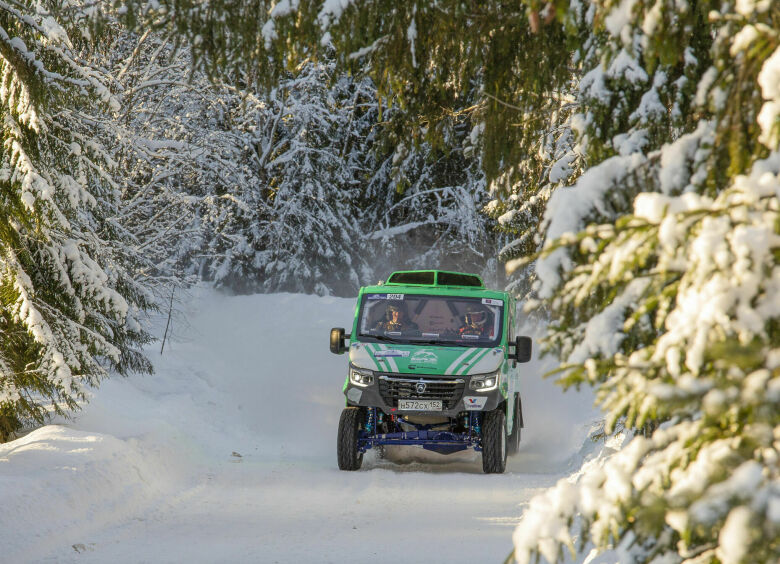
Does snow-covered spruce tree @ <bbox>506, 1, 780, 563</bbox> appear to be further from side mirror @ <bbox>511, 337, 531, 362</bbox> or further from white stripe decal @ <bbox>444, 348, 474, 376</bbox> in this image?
side mirror @ <bbox>511, 337, 531, 362</bbox>

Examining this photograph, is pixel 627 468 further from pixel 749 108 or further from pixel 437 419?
pixel 437 419

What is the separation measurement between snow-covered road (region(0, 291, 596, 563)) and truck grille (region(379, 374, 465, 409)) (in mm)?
896

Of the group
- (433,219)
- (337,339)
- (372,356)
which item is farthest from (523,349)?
(433,219)

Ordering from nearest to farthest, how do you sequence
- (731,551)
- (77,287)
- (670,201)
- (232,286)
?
1. (731,551)
2. (670,201)
3. (77,287)
4. (232,286)

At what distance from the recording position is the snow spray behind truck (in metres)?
11.6

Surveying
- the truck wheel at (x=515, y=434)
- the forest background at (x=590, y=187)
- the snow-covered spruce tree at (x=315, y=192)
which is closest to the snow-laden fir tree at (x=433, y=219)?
the snow-covered spruce tree at (x=315, y=192)

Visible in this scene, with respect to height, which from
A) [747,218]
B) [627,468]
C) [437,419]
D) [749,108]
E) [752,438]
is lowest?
[437,419]

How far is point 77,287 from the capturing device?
1155 centimetres

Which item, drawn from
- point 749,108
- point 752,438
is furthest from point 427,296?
point 752,438

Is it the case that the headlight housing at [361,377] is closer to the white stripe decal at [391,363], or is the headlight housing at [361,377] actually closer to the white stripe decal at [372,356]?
the white stripe decal at [372,356]

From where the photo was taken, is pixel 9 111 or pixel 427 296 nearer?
pixel 9 111

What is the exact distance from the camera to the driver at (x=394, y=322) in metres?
12.3

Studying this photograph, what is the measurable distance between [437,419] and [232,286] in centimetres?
2462

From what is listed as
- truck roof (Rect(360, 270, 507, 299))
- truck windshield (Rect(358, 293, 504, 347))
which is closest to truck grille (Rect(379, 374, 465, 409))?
truck windshield (Rect(358, 293, 504, 347))
